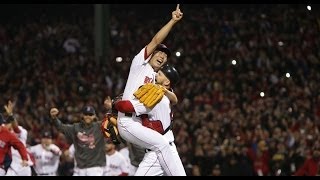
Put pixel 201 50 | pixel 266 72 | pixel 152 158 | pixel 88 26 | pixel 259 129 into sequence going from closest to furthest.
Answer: pixel 152 158 < pixel 259 129 < pixel 266 72 < pixel 201 50 < pixel 88 26

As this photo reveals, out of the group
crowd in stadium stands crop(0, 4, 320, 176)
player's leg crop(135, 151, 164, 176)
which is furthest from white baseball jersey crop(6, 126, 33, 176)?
player's leg crop(135, 151, 164, 176)

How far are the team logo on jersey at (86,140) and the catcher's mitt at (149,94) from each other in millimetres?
4942

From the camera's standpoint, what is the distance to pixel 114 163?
16016mm

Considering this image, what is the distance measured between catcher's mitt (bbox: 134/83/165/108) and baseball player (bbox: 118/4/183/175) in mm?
197

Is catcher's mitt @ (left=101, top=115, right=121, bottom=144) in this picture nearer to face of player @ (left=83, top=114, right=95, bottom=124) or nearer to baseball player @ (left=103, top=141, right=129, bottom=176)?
face of player @ (left=83, top=114, right=95, bottom=124)

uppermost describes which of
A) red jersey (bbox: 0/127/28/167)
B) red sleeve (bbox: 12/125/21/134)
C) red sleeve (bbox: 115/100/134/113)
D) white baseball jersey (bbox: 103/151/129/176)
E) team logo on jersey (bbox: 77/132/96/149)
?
red sleeve (bbox: 115/100/134/113)

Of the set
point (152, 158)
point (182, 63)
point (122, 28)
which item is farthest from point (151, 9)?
point (152, 158)

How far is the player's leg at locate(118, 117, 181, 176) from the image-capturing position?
9.91 meters

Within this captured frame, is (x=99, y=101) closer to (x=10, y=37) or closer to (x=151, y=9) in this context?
(x=10, y=37)

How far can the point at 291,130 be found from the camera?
20.2 m

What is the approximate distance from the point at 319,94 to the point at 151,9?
34.1 feet

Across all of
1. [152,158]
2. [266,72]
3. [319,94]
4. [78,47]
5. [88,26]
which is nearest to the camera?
[152,158]

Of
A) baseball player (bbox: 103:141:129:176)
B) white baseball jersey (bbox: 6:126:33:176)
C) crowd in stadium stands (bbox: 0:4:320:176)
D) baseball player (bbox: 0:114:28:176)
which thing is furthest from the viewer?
crowd in stadium stands (bbox: 0:4:320:176)

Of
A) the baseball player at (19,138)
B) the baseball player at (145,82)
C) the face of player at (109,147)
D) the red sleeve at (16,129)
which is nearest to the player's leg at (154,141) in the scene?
the baseball player at (145,82)
